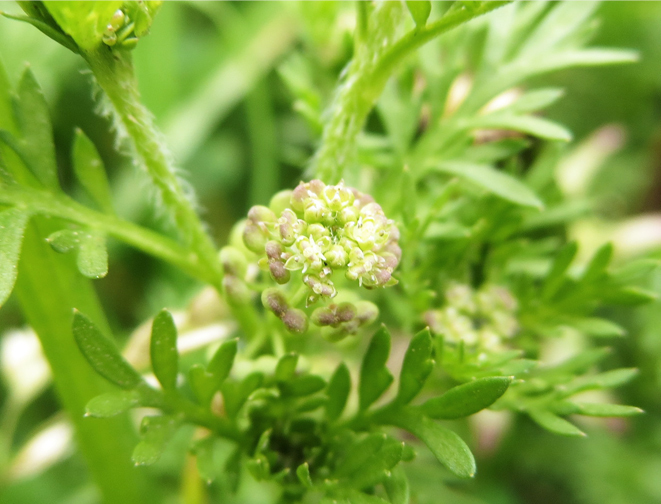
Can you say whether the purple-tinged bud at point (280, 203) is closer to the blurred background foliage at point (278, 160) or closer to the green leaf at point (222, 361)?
the green leaf at point (222, 361)

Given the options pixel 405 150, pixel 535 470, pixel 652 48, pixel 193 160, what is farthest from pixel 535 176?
pixel 193 160

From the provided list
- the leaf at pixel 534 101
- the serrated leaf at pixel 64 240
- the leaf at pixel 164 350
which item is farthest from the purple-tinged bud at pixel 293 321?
the leaf at pixel 534 101

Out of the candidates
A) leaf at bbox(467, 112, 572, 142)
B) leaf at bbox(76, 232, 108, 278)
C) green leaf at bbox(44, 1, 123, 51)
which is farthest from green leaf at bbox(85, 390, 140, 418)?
leaf at bbox(467, 112, 572, 142)

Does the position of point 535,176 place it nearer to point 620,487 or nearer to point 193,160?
point 620,487

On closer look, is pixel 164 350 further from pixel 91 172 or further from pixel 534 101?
pixel 534 101

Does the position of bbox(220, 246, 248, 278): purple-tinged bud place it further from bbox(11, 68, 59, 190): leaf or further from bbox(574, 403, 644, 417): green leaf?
bbox(574, 403, 644, 417): green leaf

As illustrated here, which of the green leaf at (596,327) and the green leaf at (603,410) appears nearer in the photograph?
the green leaf at (603,410)
